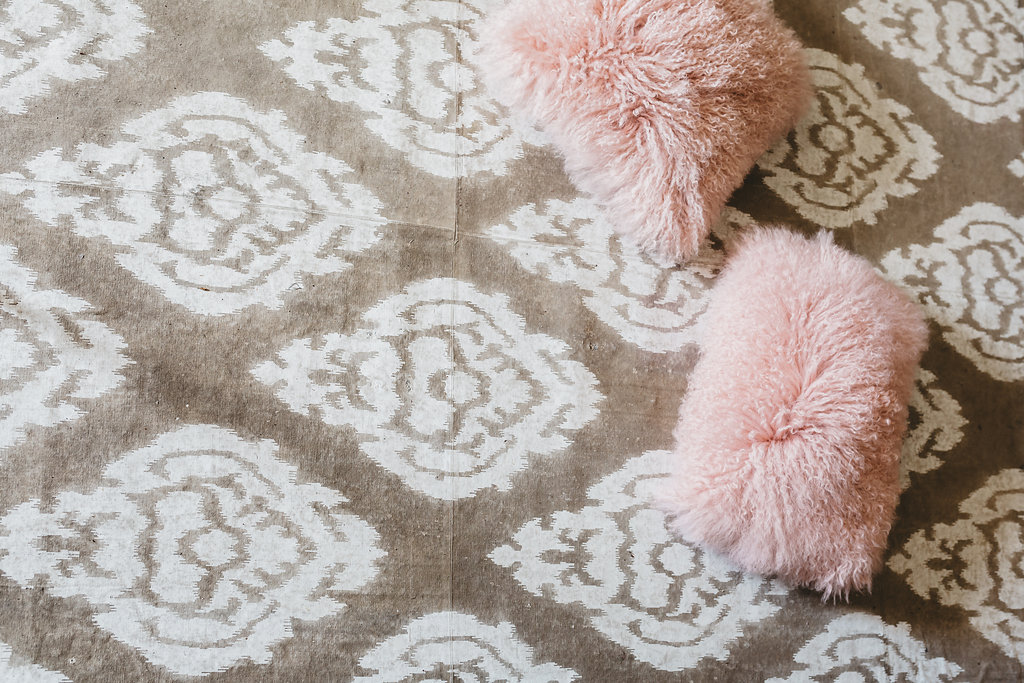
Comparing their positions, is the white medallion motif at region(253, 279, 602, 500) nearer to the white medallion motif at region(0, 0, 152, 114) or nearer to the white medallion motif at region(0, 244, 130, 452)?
the white medallion motif at region(0, 244, 130, 452)

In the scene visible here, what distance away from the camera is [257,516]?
83 centimetres

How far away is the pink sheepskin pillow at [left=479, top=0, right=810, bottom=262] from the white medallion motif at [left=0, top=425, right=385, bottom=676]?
21.3 inches

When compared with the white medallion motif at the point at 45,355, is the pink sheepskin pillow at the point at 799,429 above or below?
above

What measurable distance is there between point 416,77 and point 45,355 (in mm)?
577

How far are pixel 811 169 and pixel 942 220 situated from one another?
0.22m

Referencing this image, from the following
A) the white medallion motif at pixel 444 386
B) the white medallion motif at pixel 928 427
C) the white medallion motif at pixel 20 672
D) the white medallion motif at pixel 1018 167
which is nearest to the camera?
the white medallion motif at pixel 20 672

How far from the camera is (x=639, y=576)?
2.91ft

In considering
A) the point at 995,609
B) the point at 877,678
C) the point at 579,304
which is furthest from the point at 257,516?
the point at 995,609

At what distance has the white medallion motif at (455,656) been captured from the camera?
0.82 m

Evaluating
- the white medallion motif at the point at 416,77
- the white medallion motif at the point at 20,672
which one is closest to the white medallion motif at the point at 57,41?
the white medallion motif at the point at 416,77

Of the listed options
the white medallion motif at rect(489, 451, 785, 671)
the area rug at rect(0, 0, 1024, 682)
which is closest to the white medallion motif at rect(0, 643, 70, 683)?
the area rug at rect(0, 0, 1024, 682)

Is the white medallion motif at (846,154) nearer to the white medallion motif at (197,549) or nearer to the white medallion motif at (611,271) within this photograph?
the white medallion motif at (611,271)

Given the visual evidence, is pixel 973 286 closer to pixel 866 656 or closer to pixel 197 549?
pixel 866 656

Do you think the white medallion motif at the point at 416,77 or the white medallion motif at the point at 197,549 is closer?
the white medallion motif at the point at 197,549
